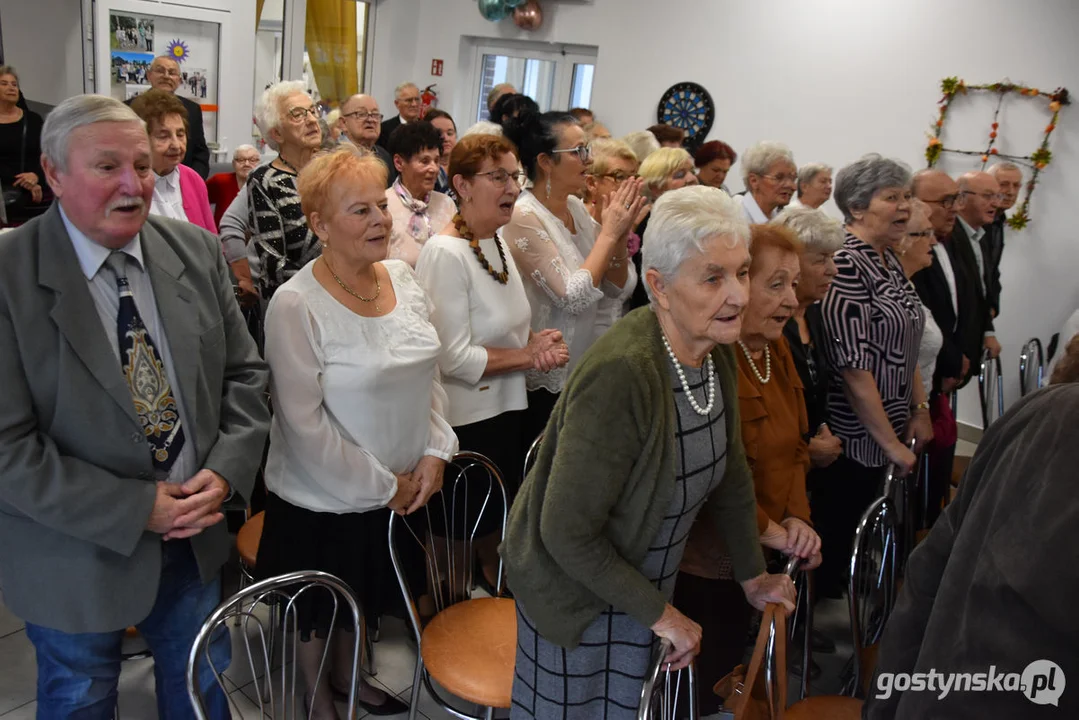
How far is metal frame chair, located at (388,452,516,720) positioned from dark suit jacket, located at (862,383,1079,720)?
3.67 ft

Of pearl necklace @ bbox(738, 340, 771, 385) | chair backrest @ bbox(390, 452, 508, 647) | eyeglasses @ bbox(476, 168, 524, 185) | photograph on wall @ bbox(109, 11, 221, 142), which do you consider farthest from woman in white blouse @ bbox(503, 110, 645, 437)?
photograph on wall @ bbox(109, 11, 221, 142)

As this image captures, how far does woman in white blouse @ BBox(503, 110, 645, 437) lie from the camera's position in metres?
2.67

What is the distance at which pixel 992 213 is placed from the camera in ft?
13.6

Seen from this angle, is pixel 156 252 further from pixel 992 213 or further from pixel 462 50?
pixel 462 50

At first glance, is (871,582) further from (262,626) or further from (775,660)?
(262,626)

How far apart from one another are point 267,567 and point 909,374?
200 cm

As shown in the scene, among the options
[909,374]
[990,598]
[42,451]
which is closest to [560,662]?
[990,598]

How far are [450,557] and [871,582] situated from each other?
1.10 m

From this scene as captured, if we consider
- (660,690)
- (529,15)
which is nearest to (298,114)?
(660,690)

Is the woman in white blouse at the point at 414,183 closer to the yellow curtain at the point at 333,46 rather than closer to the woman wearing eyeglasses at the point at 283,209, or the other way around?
the woman wearing eyeglasses at the point at 283,209

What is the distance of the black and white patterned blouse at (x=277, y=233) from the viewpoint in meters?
2.86

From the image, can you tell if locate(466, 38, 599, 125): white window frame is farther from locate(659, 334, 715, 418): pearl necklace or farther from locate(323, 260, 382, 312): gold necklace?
locate(659, 334, 715, 418): pearl necklace

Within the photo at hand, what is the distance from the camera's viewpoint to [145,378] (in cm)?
159

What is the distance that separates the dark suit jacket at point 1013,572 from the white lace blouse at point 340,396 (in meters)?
1.22
